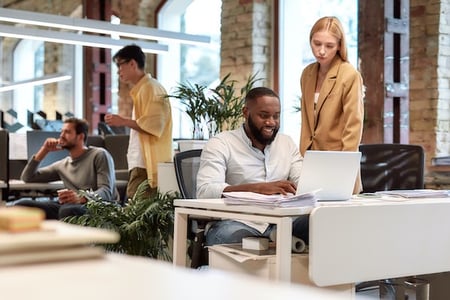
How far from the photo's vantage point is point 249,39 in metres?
6.60

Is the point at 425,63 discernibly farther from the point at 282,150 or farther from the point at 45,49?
the point at 45,49

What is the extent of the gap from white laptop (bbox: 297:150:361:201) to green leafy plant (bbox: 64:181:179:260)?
122 cm

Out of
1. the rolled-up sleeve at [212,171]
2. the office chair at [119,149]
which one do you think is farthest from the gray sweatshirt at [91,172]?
the rolled-up sleeve at [212,171]

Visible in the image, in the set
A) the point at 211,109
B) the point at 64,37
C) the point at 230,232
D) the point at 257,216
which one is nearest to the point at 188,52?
the point at 64,37

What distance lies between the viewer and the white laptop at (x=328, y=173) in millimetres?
2309

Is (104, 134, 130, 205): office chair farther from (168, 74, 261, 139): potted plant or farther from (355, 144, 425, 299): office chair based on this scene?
(355, 144, 425, 299): office chair

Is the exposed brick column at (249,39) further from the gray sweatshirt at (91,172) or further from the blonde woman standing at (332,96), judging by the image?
the blonde woman standing at (332,96)

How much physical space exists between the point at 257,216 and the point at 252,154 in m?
0.82

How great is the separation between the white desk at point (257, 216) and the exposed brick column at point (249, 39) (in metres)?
4.10

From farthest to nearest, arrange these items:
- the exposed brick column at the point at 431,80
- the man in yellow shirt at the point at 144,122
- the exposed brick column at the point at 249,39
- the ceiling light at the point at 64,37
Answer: the exposed brick column at the point at 249,39, the ceiling light at the point at 64,37, the exposed brick column at the point at 431,80, the man in yellow shirt at the point at 144,122

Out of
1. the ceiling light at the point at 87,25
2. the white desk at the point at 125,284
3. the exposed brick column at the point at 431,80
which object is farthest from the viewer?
the ceiling light at the point at 87,25

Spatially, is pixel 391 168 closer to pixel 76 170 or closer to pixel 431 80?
pixel 431 80

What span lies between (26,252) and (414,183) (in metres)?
2.82

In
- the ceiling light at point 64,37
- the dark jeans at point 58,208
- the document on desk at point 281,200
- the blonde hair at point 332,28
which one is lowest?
the dark jeans at point 58,208
